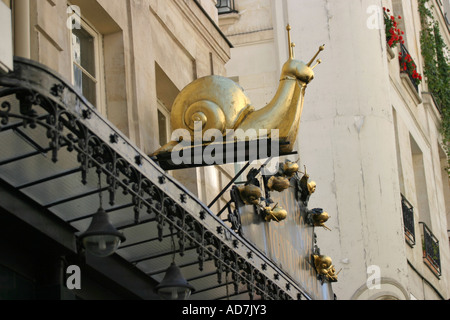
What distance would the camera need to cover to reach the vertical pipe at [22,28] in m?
12.3

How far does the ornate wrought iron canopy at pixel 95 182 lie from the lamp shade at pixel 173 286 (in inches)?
13.4

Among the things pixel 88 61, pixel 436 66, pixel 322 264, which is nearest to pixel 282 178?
pixel 322 264

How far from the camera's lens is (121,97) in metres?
15.2

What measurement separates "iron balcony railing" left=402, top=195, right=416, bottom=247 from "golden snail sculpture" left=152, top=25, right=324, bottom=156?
35.5 ft

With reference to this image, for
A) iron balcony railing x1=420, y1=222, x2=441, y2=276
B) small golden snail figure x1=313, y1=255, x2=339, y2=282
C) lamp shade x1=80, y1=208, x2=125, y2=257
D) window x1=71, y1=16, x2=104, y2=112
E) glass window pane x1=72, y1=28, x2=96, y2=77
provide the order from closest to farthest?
lamp shade x1=80, y1=208, x2=125, y2=257 < window x1=71, y1=16, x2=104, y2=112 < glass window pane x1=72, y1=28, x2=96, y2=77 < small golden snail figure x1=313, y1=255, x2=339, y2=282 < iron balcony railing x1=420, y1=222, x2=441, y2=276

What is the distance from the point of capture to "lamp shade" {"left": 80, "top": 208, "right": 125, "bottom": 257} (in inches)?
412

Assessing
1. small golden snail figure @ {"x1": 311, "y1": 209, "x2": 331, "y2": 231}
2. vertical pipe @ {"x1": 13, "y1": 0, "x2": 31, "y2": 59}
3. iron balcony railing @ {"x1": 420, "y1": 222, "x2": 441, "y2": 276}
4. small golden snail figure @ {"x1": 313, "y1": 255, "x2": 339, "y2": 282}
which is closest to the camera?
vertical pipe @ {"x1": 13, "y1": 0, "x2": 31, "y2": 59}

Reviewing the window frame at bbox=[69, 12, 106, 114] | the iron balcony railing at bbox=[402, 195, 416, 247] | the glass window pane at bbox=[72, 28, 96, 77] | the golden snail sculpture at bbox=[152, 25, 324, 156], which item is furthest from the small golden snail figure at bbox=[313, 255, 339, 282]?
the iron balcony railing at bbox=[402, 195, 416, 247]

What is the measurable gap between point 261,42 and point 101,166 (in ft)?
52.9

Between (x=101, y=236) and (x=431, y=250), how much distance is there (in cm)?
1841

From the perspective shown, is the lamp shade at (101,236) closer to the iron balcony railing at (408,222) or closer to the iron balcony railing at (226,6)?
the iron balcony railing at (408,222)

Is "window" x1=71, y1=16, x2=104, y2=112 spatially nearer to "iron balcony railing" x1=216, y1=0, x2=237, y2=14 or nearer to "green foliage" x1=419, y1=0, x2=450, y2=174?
"iron balcony railing" x1=216, y1=0, x2=237, y2=14

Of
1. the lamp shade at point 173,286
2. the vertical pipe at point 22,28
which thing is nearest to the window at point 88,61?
the vertical pipe at point 22,28

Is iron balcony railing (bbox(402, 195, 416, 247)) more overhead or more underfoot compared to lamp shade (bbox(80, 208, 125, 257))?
more overhead
